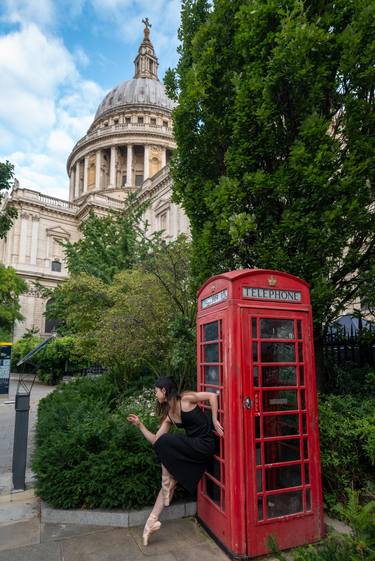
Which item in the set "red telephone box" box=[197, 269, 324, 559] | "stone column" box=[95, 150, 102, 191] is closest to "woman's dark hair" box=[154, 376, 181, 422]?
"red telephone box" box=[197, 269, 324, 559]

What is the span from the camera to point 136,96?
2653 inches

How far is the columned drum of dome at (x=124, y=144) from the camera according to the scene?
60875 millimetres

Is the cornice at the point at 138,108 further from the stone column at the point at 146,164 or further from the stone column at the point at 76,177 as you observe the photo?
the stone column at the point at 76,177

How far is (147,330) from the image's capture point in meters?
9.22

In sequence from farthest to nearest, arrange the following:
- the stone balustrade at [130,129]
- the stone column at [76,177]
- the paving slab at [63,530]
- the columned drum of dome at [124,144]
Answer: the stone column at [76,177], the stone balustrade at [130,129], the columned drum of dome at [124,144], the paving slab at [63,530]

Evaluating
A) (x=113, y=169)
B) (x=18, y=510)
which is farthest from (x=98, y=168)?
(x=18, y=510)

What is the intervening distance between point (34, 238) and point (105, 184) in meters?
18.4

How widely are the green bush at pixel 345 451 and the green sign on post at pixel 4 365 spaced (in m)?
12.3

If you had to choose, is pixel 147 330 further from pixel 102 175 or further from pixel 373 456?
pixel 102 175

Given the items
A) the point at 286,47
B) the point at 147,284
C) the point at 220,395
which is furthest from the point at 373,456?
the point at 147,284

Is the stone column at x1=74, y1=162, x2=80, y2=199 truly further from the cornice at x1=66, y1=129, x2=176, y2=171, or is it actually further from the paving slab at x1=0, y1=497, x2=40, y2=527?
the paving slab at x1=0, y1=497, x2=40, y2=527

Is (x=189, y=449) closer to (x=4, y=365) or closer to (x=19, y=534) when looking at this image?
(x=19, y=534)

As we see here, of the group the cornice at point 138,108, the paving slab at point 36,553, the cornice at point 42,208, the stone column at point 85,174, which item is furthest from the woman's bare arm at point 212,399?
the cornice at point 138,108

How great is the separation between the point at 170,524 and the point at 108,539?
0.71 metres
